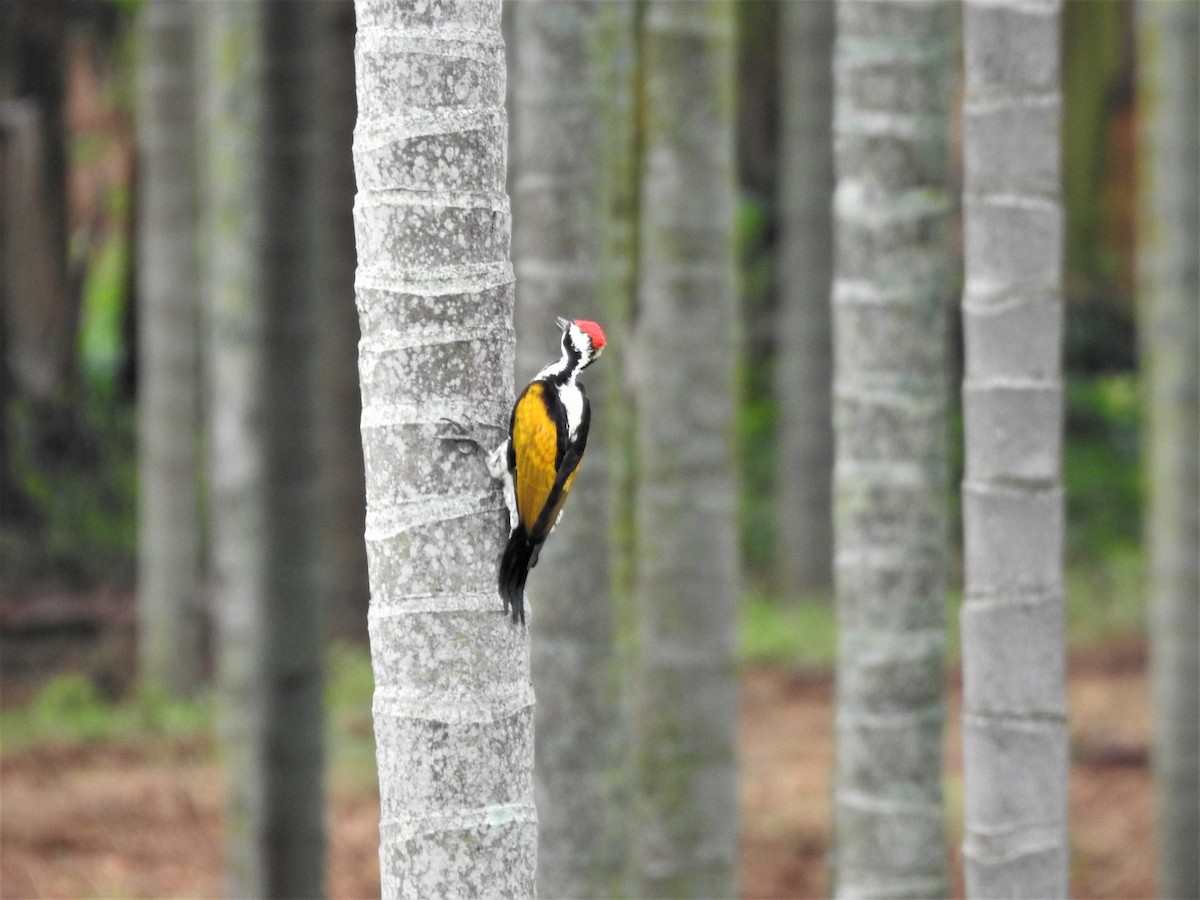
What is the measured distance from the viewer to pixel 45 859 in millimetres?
9109

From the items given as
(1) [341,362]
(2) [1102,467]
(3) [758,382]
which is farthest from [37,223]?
(2) [1102,467]

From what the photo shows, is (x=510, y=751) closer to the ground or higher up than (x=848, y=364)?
closer to the ground

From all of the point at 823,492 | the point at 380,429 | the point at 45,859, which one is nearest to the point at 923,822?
the point at 380,429

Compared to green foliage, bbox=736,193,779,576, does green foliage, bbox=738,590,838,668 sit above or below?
below

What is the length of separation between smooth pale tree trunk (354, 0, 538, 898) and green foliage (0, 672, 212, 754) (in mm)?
9522

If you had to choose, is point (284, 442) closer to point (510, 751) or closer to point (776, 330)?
point (510, 751)

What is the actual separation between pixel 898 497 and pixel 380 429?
241 cm

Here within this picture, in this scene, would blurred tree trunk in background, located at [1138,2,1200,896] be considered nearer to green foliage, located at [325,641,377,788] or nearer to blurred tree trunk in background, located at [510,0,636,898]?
blurred tree trunk in background, located at [510,0,636,898]

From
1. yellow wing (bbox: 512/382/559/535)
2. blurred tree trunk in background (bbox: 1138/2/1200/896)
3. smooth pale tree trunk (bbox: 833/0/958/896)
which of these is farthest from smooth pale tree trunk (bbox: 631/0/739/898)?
yellow wing (bbox: 512/382/559/535)

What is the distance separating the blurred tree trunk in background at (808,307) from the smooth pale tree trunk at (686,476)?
8.52 metres

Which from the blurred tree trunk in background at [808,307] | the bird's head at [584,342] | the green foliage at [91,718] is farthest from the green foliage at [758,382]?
the bird's head at [584,342]

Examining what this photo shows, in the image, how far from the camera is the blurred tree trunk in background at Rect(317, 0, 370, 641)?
45.2ft

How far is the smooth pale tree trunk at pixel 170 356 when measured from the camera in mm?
11750

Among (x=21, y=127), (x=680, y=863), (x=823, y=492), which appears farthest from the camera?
(x=21, y=127)
